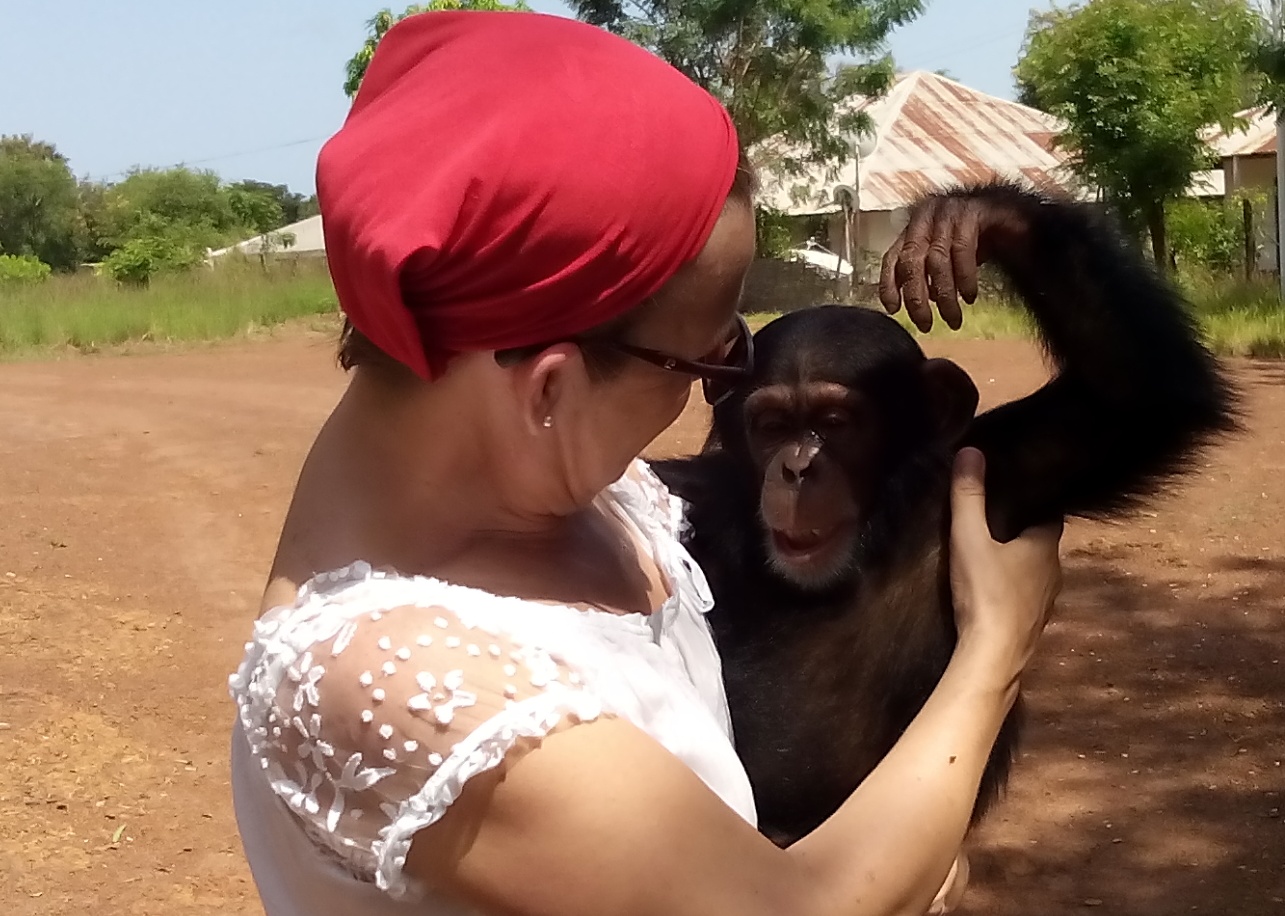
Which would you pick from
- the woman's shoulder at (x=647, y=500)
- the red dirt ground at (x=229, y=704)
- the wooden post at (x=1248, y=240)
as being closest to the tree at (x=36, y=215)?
the wooden post at (x=1248, y=240)

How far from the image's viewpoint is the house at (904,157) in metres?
22.8

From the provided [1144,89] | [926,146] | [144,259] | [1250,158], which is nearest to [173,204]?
[144,259]

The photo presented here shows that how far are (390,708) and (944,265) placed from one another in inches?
49.9

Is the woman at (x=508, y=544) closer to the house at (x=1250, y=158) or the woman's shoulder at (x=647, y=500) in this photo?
the woman's shoulder at (x=647, y=500)

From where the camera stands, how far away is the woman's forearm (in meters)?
1.11

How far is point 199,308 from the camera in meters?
18.6

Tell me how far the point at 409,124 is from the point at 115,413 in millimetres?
10868

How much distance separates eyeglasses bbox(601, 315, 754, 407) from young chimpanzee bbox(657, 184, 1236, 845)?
0.85 m

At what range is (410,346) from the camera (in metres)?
1.04

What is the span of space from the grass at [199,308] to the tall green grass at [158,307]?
0.5 inches

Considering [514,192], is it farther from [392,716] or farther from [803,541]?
[803,541]

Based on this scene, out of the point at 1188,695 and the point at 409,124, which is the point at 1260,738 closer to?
the point at 1188,695

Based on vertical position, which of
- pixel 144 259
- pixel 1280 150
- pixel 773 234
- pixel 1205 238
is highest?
pixel 144 259

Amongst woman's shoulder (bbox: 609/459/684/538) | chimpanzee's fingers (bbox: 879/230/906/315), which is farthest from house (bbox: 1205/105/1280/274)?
woman's shoulder (bbox: 609/459/684/538)
